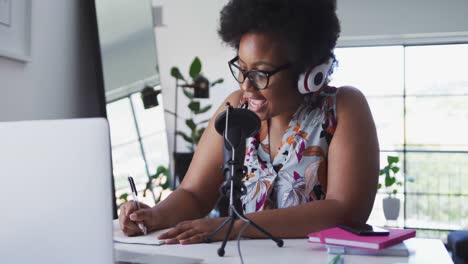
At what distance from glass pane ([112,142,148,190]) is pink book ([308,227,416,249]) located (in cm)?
162

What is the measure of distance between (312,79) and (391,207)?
4869 millimetres

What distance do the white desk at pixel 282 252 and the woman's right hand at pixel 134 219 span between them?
0.34 ft

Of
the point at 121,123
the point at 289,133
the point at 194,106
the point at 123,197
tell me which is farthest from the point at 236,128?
the point at 194,106

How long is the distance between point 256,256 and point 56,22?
1.35 metres

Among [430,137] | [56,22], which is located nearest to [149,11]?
[56,22]

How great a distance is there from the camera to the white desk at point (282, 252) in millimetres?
1025

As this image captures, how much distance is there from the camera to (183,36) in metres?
5.26

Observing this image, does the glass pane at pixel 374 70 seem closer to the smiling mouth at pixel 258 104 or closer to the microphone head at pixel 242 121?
the smiling mouth at pixel 258 104

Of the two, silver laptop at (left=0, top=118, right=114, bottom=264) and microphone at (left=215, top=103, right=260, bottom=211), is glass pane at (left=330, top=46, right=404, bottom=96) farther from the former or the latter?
silver laptop at (left=0, top=118, right=114, bottom=264)

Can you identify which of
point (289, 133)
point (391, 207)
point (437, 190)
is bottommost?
point (391, 207)

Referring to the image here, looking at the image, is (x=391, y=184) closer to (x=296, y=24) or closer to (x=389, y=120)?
(x=389, y=120)

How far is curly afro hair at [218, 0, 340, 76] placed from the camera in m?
1.48

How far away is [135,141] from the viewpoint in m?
3.53

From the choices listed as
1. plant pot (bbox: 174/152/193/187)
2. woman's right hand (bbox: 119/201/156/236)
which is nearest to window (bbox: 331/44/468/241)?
plant pot (bbox: 174/152/193/187)
